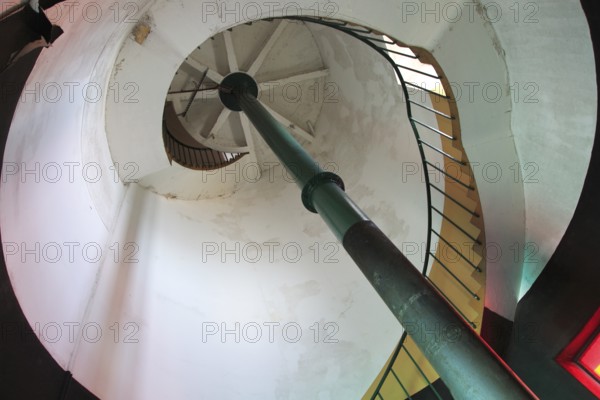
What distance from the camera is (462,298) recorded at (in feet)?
16.2

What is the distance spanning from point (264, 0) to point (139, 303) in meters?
3.42

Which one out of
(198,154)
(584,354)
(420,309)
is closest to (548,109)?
(584,354)

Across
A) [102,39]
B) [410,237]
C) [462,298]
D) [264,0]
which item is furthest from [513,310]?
[102,39]

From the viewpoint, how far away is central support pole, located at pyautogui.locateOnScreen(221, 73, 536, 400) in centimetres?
211

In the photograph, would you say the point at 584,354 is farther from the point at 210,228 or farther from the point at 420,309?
the point at 210,228

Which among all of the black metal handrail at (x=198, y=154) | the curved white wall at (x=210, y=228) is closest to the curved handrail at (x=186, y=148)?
the black metal handrail at (x=198, y=154)

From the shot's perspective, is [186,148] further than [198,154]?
Yes

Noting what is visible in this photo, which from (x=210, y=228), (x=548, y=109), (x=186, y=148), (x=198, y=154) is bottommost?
(x=548, y=109)

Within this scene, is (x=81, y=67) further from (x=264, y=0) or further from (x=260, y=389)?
(x=260, y=389)

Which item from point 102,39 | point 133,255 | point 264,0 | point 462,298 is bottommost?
point 462,298

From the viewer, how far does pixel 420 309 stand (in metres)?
2.40

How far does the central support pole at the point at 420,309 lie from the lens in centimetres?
211

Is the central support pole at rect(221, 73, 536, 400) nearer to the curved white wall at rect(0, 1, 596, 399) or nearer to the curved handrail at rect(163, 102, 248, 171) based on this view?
the curved white wall at rect(0, 1, 596, 399)

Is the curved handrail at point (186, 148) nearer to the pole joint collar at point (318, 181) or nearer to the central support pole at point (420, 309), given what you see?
the pole joint collar at point (318, 181)
